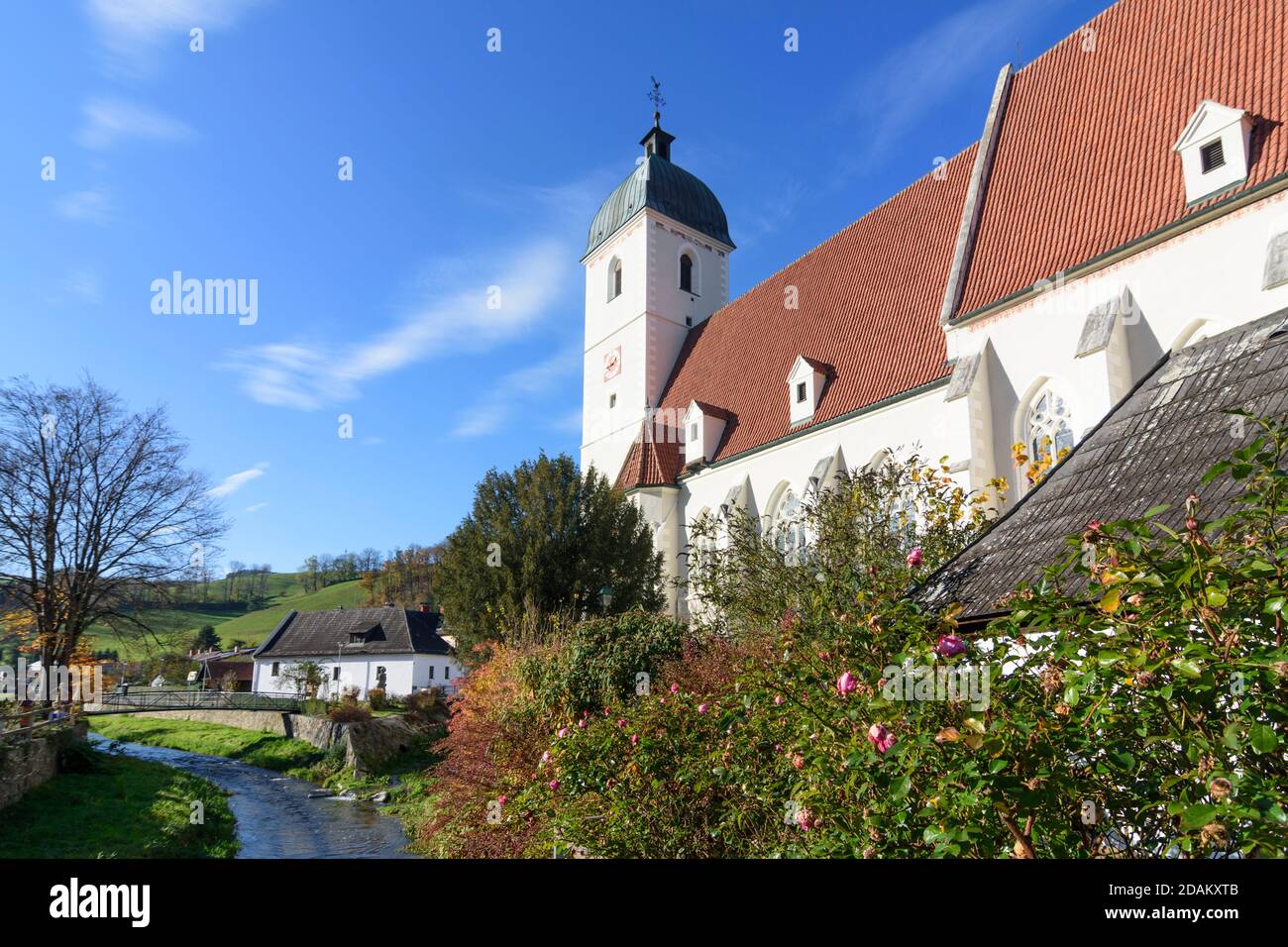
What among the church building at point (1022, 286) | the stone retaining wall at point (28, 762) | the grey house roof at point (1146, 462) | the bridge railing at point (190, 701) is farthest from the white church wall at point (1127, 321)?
the bridge railing at point (190, 701)

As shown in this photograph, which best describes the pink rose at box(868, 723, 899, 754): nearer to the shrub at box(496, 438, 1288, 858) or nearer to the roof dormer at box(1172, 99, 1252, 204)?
the shrub at box(496, 438, 1288, 858)

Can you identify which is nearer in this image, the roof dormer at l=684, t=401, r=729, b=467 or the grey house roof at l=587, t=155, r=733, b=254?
the roof dormer at l=684, t=401, r=729, b=467

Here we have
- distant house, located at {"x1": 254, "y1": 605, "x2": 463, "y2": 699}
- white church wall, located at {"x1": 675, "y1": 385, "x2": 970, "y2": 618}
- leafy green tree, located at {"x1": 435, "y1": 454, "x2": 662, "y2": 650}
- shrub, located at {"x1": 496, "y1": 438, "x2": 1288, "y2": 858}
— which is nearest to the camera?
shrub, located at {"x1": 496, "y1": 438, "x2": 1288, "y2": 858}

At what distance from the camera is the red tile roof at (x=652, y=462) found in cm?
2755

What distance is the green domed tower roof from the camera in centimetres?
3419

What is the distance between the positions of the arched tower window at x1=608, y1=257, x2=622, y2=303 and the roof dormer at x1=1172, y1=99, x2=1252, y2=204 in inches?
939

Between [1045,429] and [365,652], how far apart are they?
4648cm

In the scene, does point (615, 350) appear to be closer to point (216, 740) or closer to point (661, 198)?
point (661, 198)

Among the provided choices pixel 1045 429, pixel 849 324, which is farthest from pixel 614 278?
pixel 1045 429

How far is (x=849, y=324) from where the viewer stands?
74.7 ft

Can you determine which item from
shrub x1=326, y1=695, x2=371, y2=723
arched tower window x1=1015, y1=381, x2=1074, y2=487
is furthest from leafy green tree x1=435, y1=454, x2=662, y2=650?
arched tower window x1=1015, y1=381, x2=1074, y2=487
